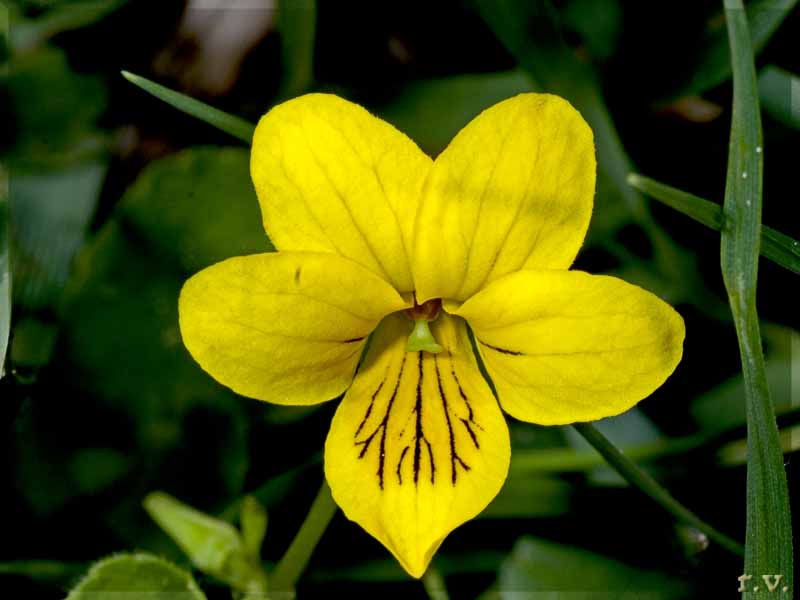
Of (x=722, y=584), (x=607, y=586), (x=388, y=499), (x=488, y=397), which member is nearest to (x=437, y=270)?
(x=488, y=397)

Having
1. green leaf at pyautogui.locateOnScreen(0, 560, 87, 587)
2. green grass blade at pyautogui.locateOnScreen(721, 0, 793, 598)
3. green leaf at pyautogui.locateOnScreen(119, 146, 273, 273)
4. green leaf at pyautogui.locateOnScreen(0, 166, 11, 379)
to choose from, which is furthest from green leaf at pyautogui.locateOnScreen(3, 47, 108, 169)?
green grass blade at pyautogui.locateOnScreen(721, 0, 793, 598)

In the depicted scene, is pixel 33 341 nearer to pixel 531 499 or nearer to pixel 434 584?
pixel 434 584

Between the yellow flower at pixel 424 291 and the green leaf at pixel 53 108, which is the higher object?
the yellow flower at pixel 424 291

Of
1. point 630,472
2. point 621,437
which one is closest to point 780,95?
point 621,437

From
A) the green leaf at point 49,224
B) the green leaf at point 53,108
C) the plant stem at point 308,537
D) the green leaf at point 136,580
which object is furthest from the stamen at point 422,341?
the green leaf at point 53,108

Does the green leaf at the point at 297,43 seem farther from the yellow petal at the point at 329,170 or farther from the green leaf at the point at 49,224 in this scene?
the yellow petal at the point at 329,170

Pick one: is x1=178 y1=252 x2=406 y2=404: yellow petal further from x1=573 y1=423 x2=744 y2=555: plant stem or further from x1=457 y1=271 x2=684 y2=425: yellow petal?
x1=573 y1=423 x2=744 y2=555: plant stem

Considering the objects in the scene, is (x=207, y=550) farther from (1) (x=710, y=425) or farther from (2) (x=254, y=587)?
(1) (x=710, y=425)
